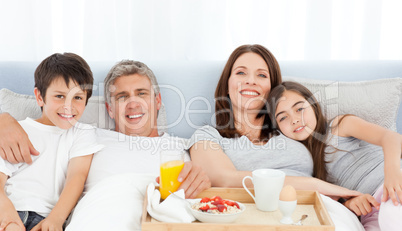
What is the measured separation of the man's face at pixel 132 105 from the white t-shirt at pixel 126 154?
0.32ft

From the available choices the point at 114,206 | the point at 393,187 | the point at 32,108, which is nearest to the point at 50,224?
the point at 114,206

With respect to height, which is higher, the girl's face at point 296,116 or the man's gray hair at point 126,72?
the man's gray hair at point 126,72

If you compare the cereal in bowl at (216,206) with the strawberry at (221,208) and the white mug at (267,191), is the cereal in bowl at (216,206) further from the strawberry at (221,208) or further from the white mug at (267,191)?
the white mug at (267,191)

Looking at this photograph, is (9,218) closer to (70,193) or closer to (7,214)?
(7,214)

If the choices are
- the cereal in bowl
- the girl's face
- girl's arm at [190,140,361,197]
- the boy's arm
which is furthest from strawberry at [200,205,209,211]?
the girl's face

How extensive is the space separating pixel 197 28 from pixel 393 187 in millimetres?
1510

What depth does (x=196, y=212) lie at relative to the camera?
1.12 meters

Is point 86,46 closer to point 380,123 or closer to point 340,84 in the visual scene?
point 340,84

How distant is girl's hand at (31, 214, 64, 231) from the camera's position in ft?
4.33

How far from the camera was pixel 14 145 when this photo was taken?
60.8 inches

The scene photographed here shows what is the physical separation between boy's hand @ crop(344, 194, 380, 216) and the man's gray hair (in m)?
1.05

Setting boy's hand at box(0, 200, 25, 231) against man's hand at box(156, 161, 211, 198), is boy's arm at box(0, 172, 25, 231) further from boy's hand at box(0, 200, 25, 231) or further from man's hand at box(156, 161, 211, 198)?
man's hand at box(156, 161, 211, 198)

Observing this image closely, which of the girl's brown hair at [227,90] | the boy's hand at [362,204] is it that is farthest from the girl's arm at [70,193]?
the boy's hand at [362,204]

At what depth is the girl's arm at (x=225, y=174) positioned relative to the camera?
150cm
